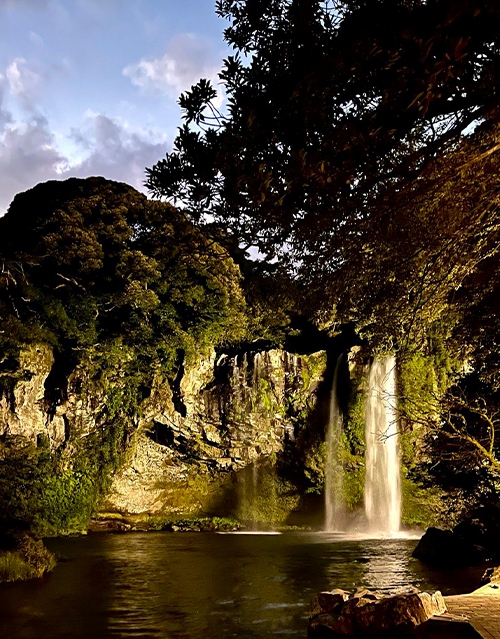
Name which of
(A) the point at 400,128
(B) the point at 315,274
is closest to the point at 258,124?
(A) the point at 400,128

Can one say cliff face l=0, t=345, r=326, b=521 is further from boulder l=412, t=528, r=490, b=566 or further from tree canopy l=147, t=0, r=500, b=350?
tree canopy l=147, t=0, r=500, b=350

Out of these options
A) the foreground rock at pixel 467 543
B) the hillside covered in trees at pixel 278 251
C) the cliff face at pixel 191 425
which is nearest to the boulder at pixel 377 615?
the hillside covered in trees at pixel 278 251

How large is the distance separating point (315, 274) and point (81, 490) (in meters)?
19.9

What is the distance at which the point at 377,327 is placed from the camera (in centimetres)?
929

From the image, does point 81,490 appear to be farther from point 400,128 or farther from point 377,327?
point 400,128

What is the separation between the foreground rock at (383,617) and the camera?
7391mm

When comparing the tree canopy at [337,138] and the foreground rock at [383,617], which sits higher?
the tree canopy at [337,138]

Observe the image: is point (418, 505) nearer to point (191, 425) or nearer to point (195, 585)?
point (191, 425)

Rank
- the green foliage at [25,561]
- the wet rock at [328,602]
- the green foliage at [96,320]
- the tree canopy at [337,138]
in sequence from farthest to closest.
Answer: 1. the green foliage at [96,320]
2. the green foliage at [25,561]
3. the wet rock at [328,602]
4. the tree canopy at [337,138]

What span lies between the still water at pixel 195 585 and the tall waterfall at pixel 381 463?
6.10 m

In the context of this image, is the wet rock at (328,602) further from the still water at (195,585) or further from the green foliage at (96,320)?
the green foliage at (96,320)

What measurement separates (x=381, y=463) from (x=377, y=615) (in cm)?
2095

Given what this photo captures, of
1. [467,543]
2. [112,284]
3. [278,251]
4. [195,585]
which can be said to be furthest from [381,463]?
[278,251]

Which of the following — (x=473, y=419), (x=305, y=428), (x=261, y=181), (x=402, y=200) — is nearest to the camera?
(x=261, y=181)
